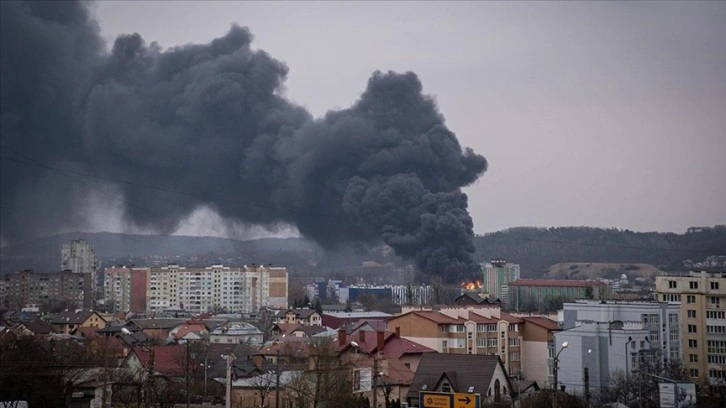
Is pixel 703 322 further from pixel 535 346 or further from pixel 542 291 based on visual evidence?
pixel 542 291

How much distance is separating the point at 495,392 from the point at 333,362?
4635 mm

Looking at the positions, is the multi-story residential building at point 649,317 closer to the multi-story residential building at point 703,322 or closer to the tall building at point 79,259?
the multi-story residential building at point 703,322

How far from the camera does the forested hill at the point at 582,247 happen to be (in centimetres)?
8594

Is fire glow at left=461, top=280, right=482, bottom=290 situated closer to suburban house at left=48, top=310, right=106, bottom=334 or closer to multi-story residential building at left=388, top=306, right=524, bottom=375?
suburban house at left=48, top=310, right=106, bottom=334

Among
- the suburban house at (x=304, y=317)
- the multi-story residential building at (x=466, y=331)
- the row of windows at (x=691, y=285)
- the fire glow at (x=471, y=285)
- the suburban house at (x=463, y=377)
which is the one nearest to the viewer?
the suburban house at (x=463, y=377)

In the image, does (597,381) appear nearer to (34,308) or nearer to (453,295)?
(453,295)

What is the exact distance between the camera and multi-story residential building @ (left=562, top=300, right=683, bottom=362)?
111ft

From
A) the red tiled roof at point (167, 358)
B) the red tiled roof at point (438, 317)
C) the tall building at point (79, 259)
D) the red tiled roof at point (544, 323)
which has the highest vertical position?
the tall building at point (79, 259)

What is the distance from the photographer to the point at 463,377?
24.9 metres

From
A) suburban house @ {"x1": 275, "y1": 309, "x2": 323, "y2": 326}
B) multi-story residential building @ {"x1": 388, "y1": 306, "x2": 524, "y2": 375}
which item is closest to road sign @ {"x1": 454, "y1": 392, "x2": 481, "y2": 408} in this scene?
multi-story residential building @ {"x1": 388, "y1": 306, "x2": 524, "y2": 375}

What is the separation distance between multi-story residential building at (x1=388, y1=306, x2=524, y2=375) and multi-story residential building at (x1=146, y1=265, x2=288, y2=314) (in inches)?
2102

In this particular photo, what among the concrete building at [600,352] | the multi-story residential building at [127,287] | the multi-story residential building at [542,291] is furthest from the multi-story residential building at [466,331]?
the multi-story residential building at [127,287]

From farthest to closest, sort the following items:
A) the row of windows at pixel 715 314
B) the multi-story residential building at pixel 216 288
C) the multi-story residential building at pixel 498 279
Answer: the multi-story residential building at pixel 216 288 → the multi-story residential building at pixel 498 279 → the row of windows at pixel 715 314

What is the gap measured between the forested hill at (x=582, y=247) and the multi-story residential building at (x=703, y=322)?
36012 millimetres
